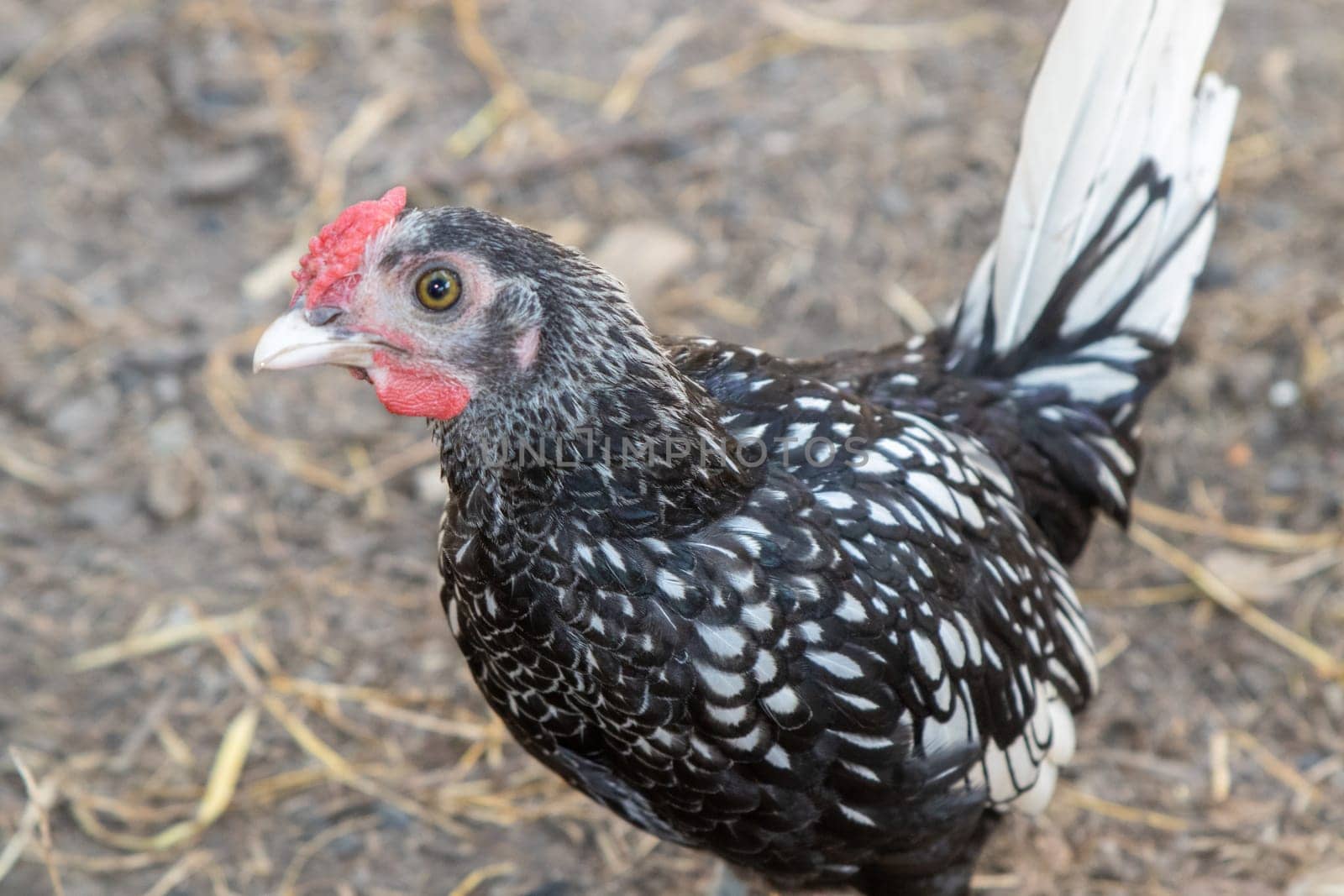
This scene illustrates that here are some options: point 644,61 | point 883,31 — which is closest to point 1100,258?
point 883,31

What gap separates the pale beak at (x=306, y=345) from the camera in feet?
6.57

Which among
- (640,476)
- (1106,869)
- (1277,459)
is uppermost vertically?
(640,476)

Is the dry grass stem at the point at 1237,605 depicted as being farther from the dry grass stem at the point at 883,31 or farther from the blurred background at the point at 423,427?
the dry grass stem at the point at 883,31

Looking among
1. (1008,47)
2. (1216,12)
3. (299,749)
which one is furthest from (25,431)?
(1008,47)

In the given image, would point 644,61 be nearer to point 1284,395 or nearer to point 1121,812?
point 1284,395

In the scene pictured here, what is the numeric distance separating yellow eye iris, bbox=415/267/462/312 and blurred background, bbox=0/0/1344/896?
136 centimetres

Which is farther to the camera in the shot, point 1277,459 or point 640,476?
point 1277,459

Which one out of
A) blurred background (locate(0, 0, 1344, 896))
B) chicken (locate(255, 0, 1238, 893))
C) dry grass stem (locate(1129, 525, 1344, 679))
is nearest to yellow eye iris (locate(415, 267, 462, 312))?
chicken (locate(255, 0, 1238, 893))

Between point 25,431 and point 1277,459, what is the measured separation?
13.2ft

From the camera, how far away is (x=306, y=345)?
79.4 inches

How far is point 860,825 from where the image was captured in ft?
7.70

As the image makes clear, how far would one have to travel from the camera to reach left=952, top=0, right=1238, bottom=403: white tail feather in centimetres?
273

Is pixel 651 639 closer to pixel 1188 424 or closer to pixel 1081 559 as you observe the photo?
pixel 1081 559

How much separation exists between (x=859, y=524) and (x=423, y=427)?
2.14 m
